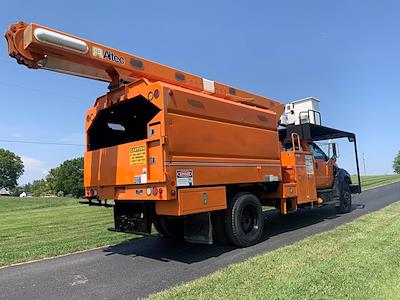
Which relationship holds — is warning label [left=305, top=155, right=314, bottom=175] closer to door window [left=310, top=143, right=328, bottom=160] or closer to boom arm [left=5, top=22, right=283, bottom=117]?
door window [left=310, top=143, right=328, bottom=160]

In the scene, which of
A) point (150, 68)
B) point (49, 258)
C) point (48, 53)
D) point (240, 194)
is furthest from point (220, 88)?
point (49, 258)

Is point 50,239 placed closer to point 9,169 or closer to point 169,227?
point 169,227

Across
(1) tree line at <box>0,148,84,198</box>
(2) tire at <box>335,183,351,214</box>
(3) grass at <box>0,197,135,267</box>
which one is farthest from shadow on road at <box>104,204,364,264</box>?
(1) tree line at <box>0,148,84,198</box>

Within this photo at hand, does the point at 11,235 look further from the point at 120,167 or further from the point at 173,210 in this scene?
the point at 173,210

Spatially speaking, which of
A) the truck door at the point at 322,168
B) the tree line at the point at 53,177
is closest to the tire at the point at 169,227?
the truck door at the point at 322,168

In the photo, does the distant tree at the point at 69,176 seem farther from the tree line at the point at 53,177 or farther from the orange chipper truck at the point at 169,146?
the orange chipper truck at the point at 169,146

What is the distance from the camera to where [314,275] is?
16.5ft

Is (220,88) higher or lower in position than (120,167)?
higher

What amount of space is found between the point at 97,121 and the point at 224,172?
2872mm

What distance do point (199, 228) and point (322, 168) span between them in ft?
20.3

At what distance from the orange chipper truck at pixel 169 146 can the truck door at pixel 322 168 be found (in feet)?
7.09

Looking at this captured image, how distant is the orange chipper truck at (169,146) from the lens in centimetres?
638

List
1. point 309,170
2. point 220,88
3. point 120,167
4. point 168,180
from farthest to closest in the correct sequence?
1. point 309,170
2. point 220,88
3. point 120,167
4. point 168,180

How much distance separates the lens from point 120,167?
7094mm
